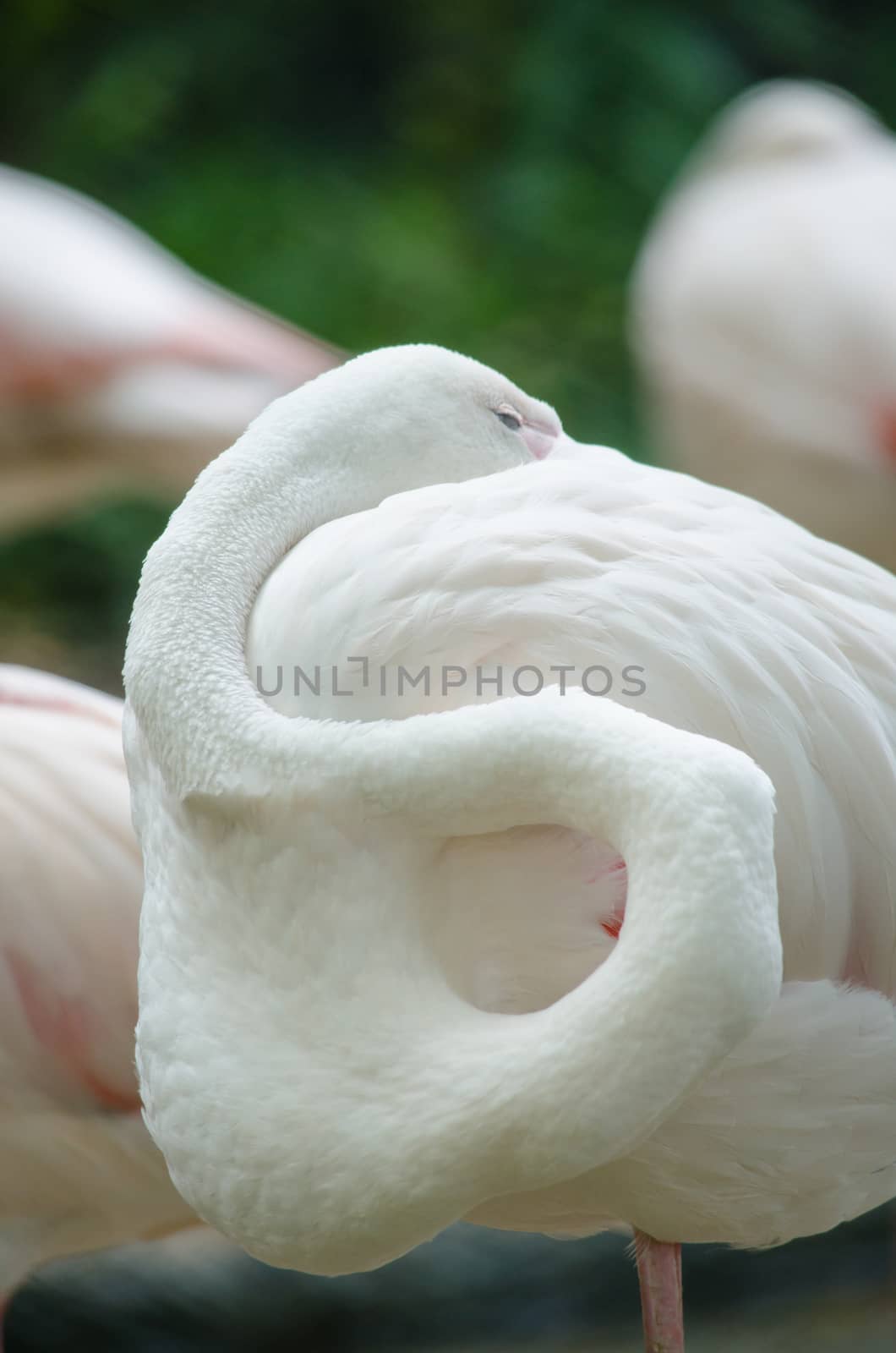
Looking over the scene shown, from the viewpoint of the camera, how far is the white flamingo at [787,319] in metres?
3.85

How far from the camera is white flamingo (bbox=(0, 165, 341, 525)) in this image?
3.51 metres

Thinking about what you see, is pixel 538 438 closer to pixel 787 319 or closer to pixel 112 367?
pixel 112 367

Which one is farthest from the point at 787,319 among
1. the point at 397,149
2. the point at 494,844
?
the point at 494,844

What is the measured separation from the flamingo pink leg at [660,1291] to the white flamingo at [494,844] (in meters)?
0.13

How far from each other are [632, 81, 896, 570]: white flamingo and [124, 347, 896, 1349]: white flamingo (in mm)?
2162

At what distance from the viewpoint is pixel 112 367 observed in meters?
3.51

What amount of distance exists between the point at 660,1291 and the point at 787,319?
2532 millimetres

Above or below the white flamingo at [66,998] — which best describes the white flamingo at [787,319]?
above

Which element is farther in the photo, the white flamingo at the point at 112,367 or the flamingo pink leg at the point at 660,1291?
the white flamingo at the point at 112,367

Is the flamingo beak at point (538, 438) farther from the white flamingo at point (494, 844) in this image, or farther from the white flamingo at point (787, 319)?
the white flamingo at point (787, 319)

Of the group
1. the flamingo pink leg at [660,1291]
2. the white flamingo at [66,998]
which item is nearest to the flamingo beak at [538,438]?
the white flamingo at [66,998]

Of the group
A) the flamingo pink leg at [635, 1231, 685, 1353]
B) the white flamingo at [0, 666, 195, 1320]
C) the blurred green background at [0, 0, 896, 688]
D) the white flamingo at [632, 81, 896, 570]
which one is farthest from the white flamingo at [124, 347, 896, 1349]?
the blurred green background at [0, 0, 896, 688]

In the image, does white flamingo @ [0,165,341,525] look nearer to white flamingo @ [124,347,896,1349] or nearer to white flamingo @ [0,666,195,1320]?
white flamingo @ [0,666,195,1320]

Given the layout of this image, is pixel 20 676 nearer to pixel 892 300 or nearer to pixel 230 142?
pixel 892 300
